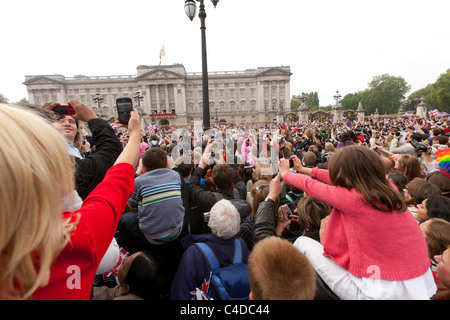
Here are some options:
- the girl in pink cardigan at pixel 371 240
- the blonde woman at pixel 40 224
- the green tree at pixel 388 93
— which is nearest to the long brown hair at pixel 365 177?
the girl in pink cardigan at pixel 371 240

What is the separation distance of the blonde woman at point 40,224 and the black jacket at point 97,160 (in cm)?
77

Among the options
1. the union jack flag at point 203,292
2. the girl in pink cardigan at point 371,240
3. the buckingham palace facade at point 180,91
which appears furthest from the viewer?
the buckingham palace facade at point 180,91

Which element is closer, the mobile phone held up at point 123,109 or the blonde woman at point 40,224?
the blonde woman at point 40,224

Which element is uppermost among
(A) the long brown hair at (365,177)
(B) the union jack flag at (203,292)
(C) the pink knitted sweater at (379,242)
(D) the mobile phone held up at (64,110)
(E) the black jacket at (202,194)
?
(D) the mobile phone held up at (64,110)

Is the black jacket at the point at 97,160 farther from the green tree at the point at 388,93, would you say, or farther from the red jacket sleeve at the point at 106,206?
the green tree at the point at 388,93

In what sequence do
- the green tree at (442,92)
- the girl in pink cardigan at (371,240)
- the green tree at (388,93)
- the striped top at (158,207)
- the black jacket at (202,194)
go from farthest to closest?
the green tree at (388,93) → the green tree at (442,92) → the black jacket at (202,194) → the striped top at (158,207) → the girl in pink cardigan at (371,240)

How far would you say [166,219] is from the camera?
2523 mm

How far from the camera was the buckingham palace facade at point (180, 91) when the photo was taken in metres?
62.1

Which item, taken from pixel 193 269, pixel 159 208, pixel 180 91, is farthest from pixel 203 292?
pixel 180 91

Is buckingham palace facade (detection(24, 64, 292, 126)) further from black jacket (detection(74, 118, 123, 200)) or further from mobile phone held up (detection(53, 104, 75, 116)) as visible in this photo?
black jacket (detection(74, 118, 123, 200))

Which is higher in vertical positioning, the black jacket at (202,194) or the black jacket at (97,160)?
the black jacket at (97,160)

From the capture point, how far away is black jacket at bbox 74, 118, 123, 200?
1705 millimetres
